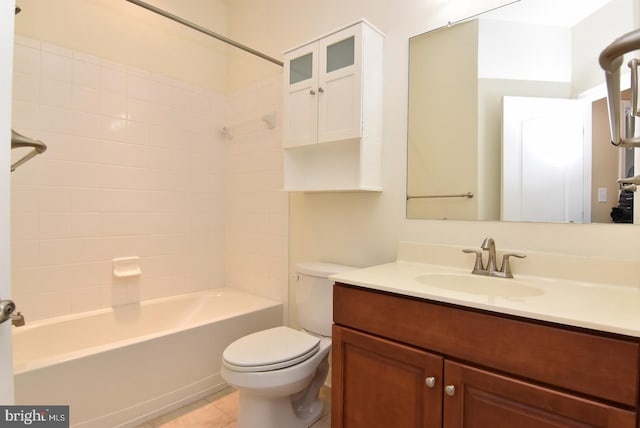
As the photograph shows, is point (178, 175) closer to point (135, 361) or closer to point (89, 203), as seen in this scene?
point (89, 203)

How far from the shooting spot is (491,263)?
1.37 m

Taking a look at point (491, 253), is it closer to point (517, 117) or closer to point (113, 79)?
point (517, 117)

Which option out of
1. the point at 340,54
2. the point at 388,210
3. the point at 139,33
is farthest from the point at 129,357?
the point at 139,33

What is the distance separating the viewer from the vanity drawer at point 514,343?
2.55 ft

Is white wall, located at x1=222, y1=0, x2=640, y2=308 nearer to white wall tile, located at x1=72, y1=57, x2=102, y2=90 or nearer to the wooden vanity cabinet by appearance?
the wooden vanity cabinet

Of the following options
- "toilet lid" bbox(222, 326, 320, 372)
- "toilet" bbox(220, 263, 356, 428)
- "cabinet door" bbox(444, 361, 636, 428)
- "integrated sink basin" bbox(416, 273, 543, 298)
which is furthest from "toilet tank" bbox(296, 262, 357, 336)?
"cabinet door" bbox(444, 361, 636, 428)

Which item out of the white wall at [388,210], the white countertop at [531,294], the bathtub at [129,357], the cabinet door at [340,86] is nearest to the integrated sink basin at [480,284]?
the white countertop at [531,294]

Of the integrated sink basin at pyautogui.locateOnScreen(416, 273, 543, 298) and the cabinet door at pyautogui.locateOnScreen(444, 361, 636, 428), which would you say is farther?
the integrated sink basin at pyautogui.locateOnScreen(416, 273, 543, 298)

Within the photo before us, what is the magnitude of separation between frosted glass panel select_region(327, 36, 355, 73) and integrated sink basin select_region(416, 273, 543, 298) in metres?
1.12

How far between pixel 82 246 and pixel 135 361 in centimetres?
83

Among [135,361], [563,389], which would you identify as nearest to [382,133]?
[563,389]

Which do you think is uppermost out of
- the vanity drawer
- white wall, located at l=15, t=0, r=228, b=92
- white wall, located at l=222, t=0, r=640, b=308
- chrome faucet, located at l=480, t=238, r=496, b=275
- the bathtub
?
white wall, located at l=15, t=0, r=228, b=92

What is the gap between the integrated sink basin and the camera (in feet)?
4.07

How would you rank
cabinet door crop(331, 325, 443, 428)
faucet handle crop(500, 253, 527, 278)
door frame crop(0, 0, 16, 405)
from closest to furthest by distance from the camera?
door frame crop(0, 0, 16, 405) → cabinet door crop(331, 325, 443, 428) → faucet handle crop(500, 253, 527, 278)
